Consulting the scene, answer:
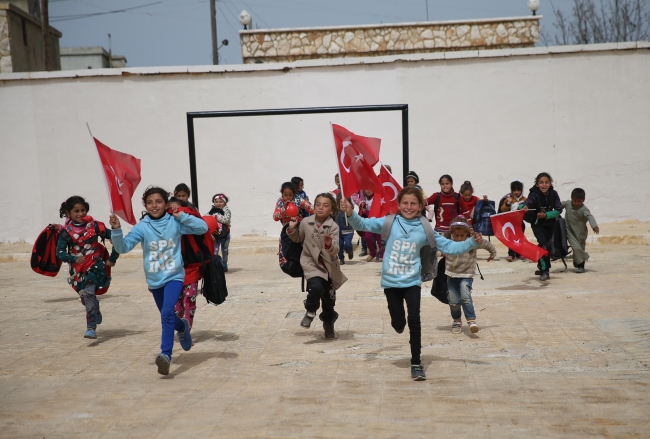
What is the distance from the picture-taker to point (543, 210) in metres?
11.2

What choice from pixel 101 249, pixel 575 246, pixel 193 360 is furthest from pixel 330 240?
pixel 575 246

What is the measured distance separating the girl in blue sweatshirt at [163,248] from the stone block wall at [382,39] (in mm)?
18416

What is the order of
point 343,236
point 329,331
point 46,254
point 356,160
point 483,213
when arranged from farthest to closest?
1. point 343,236
2. point 483,213
3. point 46,254
4. point 356,160
5. point 329,331

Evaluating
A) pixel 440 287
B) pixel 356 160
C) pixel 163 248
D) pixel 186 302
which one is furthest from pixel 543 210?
pixel 163 248

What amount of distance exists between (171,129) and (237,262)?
14.7ft

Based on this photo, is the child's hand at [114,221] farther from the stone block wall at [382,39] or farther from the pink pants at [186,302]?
the stone block wall at [382,39]

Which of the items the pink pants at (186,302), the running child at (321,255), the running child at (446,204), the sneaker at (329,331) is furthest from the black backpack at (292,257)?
the running child at (446,204)

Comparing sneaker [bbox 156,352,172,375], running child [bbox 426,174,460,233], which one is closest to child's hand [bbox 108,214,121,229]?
sneaker [bbox 156,352,172,375]

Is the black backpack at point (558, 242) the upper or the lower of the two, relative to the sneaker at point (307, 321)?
upper

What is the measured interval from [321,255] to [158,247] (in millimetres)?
1771

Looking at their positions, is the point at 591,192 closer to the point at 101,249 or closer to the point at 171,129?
the point at 171,129

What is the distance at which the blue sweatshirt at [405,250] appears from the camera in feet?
20.5

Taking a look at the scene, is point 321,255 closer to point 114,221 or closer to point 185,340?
point 185,340

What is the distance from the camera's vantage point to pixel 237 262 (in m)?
14.9
